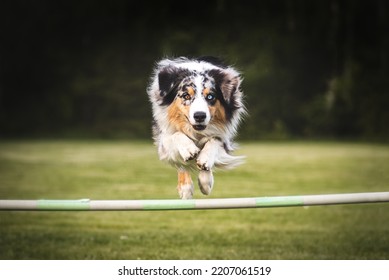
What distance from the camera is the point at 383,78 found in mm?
5602

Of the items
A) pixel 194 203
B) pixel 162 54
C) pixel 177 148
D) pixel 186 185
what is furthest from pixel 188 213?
pixel 194 203

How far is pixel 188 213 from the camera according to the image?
5449mm

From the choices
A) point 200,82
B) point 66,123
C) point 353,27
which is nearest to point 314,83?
point 353,27

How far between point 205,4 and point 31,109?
1.52 metres

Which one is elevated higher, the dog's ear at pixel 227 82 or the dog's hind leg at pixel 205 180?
the dog's ear at pixel 227 82

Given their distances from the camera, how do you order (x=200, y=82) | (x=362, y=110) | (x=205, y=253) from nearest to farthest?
(x=200, y=82), (x=205, y=253), (x=362, y=110)

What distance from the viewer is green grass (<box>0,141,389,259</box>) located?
12.8ft

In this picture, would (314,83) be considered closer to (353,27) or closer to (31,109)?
(353,27)

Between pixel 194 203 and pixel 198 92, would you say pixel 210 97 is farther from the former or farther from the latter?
pixel 194 203

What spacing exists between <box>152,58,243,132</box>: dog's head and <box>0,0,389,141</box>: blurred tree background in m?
0.70

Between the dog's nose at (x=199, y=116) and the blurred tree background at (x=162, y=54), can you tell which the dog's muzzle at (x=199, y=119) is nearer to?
the dog's nose at (x=199, y=116)

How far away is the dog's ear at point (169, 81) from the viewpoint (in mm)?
2672

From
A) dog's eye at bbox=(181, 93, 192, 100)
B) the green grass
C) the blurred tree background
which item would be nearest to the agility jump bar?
dog's eye at bbox=(181, 93, 192, 100)

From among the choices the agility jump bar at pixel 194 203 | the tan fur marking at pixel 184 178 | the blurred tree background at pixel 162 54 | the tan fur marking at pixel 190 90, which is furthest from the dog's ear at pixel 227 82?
the blurred tree background at pixel 162 54
